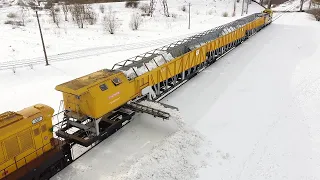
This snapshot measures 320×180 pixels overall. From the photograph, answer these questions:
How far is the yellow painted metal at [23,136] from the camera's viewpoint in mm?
9305

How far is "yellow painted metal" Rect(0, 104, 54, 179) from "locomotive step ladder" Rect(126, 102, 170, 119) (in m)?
4.49

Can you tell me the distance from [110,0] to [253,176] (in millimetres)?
67690

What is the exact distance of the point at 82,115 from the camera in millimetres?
12109

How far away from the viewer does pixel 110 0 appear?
2753 inches

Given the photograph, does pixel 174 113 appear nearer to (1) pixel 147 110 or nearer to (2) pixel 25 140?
(1) pixel 147 110

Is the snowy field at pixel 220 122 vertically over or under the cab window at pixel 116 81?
under

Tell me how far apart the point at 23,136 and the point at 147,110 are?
5.96 m

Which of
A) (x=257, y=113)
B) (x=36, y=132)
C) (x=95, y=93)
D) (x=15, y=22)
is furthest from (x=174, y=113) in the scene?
(x=15, y=22)

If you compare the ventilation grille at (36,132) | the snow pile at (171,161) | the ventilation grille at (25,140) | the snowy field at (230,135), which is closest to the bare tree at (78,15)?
the snowy field at (230,135)

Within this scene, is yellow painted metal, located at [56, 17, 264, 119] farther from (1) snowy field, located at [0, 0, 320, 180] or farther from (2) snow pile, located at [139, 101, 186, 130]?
(1) snowy field, located at [0, 0, 320, 180]

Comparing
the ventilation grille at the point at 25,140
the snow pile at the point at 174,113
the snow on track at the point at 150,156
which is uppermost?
the ventilation grille at the point at 25,140

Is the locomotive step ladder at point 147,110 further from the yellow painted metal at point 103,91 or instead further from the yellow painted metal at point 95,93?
the yellow painted metal at point 95,93

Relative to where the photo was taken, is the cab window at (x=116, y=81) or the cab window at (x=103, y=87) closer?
the cab window at (x=103, y=87)

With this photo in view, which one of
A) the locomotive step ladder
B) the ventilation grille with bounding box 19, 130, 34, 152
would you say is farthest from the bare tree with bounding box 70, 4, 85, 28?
the ventilation grille with bounding box 19, 130, 34, 152
